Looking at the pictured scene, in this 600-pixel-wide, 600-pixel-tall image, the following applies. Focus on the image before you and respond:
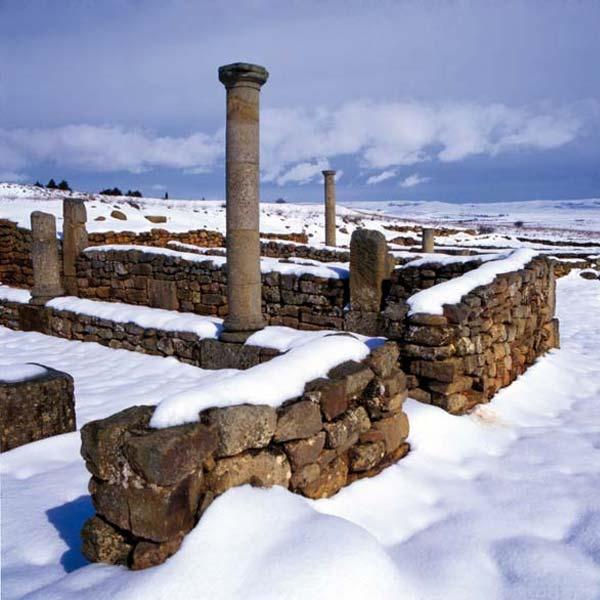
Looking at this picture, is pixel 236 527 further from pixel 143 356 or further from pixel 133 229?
pixel 133 229

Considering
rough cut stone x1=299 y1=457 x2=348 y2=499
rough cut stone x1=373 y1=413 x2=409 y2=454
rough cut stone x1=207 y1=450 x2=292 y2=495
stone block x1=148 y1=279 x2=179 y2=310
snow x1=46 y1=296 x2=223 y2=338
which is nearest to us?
rough cut stone x1=207 y1=450 x2=292 y2=495

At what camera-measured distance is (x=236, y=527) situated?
2.69m

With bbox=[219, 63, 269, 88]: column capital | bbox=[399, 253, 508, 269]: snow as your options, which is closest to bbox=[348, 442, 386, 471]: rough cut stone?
bbox=[399, 253, 508, 269]: snow

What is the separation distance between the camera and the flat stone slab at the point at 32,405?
459 cm

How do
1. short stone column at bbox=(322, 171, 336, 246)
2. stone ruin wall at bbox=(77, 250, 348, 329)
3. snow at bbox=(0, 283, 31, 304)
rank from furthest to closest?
1. short stone column at bbox=(322, 171, 336, 246)
2. snow at bbox=(0, 283, 31, 304)
3. stone ruin wall at bbox=(77, 250, 348, 329)

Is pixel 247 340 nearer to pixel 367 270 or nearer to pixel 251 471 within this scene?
pixel 367 270

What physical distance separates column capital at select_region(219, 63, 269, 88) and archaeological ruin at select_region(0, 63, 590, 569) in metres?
0.02

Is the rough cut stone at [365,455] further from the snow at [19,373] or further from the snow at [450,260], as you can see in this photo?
the snow at [450,260]

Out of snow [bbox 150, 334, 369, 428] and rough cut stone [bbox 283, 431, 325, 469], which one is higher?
snow [bbox 150, 334, 369, 428]

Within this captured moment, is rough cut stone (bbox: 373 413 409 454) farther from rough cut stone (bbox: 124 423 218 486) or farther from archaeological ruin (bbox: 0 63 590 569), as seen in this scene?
rough cut stone (bbox: 124 423 218 486)

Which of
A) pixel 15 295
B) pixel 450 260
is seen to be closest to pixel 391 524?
pixel 450 260

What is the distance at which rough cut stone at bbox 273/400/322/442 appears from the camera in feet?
10.4

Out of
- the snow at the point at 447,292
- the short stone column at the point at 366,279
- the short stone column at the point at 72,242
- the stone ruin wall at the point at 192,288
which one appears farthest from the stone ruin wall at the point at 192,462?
the short stone column at the point at 72,242

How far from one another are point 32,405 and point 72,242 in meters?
8.07
